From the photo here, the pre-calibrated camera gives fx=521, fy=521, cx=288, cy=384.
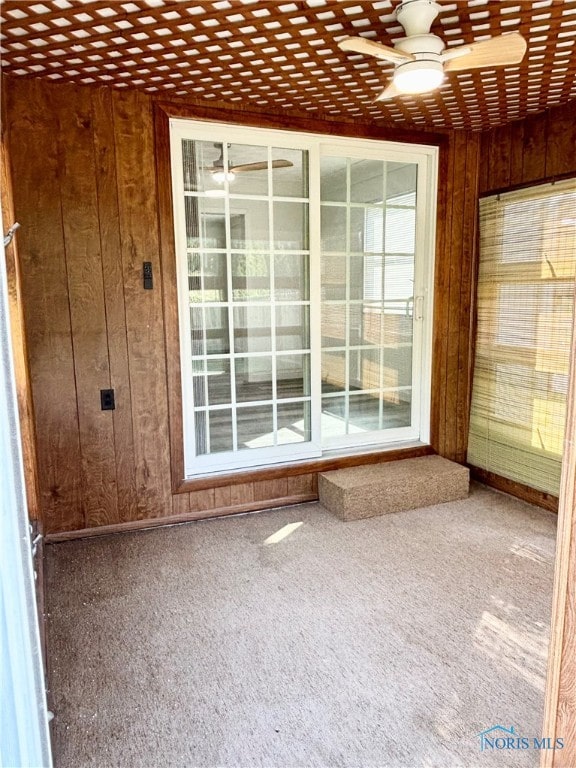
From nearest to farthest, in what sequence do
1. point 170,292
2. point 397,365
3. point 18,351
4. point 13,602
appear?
point 13,602, point 18,351, point 170,292, point 397,365

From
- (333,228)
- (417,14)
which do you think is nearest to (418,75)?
(417,14)

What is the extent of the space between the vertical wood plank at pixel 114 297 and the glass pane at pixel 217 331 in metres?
0.50

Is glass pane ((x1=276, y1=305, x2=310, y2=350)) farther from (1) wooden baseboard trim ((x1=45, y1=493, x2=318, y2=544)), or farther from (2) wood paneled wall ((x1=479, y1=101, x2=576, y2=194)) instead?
(2) wood paneled wall ((x1=479, y1=101, x2=576, y2=194))

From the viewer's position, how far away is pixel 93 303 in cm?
287

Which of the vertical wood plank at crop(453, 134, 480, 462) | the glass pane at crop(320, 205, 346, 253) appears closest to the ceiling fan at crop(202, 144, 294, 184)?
the glass pane at crop(320, 205, 346, 253)

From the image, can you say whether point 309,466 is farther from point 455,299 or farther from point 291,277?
point 455,299

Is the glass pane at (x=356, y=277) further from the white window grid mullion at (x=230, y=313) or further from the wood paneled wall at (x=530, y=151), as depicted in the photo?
the wood paneled wall at (x=530, y=151)

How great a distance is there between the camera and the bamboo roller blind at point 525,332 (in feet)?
10.3

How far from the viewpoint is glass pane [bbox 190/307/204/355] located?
3.14 m

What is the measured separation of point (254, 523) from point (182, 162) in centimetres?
217

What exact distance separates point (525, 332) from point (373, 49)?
210 centimetres

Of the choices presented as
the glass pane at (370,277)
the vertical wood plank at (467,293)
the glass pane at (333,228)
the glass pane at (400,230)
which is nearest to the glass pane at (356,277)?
the glass pane at (370,277)

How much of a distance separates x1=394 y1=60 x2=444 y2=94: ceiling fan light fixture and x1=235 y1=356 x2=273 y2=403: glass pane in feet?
5.60

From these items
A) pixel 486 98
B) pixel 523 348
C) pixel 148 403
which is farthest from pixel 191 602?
pixel 486 98
